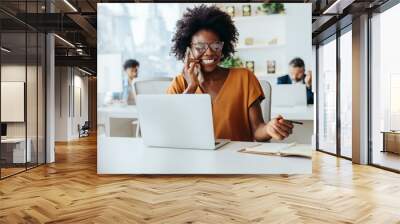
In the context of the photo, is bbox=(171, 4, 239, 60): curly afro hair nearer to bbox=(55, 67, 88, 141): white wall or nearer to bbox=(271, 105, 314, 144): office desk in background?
bbox=(271, 105, 314, 144): office desk in background

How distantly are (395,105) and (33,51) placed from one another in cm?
628

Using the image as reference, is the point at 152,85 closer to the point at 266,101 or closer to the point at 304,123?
the point at 266,101

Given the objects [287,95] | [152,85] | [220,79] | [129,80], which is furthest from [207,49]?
[287,95]

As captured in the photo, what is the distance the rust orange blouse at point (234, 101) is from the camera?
6238 mm

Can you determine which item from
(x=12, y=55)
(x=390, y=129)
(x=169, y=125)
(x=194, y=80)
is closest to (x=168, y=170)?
(x=169, y=125)

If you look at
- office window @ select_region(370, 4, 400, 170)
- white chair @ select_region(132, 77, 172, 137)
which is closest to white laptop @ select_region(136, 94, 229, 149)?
white chair @ select_region(132, 77, 172, 137)

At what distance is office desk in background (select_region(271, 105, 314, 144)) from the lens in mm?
6336

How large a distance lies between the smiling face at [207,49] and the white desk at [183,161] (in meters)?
1.26

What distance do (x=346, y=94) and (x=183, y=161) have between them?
14.6 ft

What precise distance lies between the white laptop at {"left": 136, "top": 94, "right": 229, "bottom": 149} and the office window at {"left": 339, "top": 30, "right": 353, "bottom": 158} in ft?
12.4

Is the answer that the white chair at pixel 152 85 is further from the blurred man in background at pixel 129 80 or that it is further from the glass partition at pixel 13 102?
the glass partition at pixel 13 102

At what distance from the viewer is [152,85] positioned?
627 cm

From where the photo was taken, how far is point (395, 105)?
6.84 meters

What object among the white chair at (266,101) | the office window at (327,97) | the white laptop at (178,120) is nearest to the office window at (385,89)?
the office window at (327,97)
